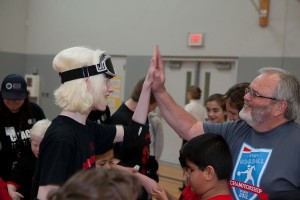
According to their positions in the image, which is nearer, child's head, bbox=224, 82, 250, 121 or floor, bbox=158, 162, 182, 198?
child's head, bbox=224, 82, 250, 121

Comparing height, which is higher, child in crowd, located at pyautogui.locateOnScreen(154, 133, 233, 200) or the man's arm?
the man's arm

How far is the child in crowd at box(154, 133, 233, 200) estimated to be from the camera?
6.92 ft

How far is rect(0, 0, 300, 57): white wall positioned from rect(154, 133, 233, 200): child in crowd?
5.56m

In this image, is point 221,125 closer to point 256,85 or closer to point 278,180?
point 256,85

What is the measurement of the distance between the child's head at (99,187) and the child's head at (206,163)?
106 centimetres

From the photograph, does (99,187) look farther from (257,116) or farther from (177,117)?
(177,117)

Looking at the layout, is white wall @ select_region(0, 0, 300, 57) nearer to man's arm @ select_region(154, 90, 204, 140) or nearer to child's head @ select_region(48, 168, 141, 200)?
man's arm @ select_region(154, 90, 204, 140)

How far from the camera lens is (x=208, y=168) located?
2.11 m

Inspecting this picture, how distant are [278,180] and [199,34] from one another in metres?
6.38

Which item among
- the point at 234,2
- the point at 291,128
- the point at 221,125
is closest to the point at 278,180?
the point at 291,128

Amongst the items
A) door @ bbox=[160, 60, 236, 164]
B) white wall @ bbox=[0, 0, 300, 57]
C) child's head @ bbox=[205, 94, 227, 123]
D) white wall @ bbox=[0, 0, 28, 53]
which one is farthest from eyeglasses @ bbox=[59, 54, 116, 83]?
white wall @ bbox=[0, 0, 28, 53]

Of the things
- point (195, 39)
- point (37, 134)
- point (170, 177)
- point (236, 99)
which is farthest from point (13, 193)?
point (195, 39)

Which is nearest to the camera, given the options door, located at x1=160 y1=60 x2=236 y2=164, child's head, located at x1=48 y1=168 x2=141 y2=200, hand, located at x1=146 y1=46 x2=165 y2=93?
child's head, located at x1=48 y1=168 x2=141 y2=200

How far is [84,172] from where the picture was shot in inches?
43.4
